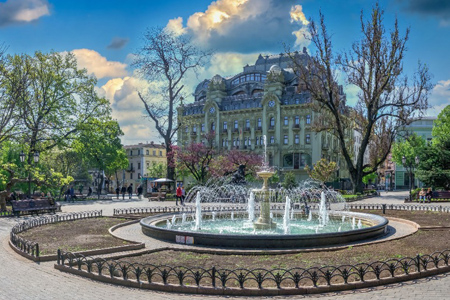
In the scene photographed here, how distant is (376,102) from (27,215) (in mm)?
27282

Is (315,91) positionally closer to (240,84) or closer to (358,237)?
(358,237)

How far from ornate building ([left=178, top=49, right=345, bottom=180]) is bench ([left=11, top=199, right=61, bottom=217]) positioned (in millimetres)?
31034

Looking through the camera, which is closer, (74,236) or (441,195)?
(74,236)

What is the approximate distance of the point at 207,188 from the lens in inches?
1608

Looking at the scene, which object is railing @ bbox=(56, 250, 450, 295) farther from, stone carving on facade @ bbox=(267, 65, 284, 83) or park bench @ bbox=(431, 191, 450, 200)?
stone carving on facade @ bbox=(267, 65, 284, 83)

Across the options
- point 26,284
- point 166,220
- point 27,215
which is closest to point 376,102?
point 166,220

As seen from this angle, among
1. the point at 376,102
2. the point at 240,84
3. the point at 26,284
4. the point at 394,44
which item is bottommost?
the point at 26,284

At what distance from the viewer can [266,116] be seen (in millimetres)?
Answer: 60812

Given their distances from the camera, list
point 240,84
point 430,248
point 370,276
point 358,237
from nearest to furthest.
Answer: point 370,276, point 430,248, point 358,237, point 240,84

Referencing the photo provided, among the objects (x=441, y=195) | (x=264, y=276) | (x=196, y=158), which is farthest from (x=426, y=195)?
(x=264, y=276)

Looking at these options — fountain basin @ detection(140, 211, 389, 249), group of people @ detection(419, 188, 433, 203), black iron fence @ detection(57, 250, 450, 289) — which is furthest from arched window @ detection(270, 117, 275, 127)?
black iron fence @ detection(57, 250, 450, 289)

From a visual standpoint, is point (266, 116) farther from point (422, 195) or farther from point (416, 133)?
point (422, 195)

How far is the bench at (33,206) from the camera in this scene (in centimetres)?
2200

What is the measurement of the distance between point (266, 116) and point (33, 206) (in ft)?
138
